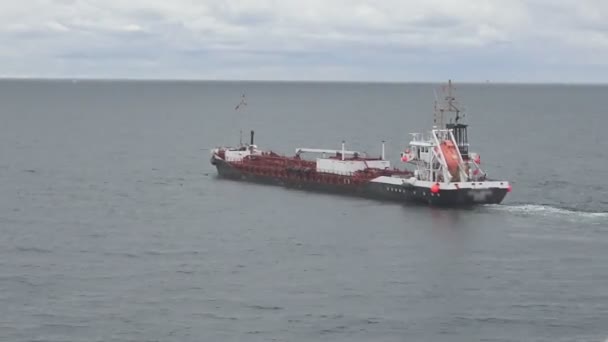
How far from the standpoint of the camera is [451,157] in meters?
120

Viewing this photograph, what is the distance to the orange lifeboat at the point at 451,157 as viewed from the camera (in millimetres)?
119312

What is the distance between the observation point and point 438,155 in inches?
4737

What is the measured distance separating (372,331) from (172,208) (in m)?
53.4

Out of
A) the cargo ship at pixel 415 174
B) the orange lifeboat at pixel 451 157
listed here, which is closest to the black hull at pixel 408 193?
the cargo ship at pixel 415 174

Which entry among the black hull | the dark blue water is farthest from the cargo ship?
the dark blue water

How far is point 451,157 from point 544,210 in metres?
12.1

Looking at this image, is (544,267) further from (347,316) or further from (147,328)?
(147,328)

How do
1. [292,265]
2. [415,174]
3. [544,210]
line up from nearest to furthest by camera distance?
[292,265], [544,210], [415,174]

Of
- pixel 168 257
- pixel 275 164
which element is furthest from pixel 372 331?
pixel 275 164

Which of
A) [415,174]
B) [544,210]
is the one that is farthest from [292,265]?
[415,174]

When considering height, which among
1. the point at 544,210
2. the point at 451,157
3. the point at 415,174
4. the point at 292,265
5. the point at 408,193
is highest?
the point at 451,157

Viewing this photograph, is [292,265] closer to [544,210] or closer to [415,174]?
[544,210]

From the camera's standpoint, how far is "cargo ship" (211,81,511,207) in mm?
116375

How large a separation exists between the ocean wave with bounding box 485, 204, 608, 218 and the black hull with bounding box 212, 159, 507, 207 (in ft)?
4.87
